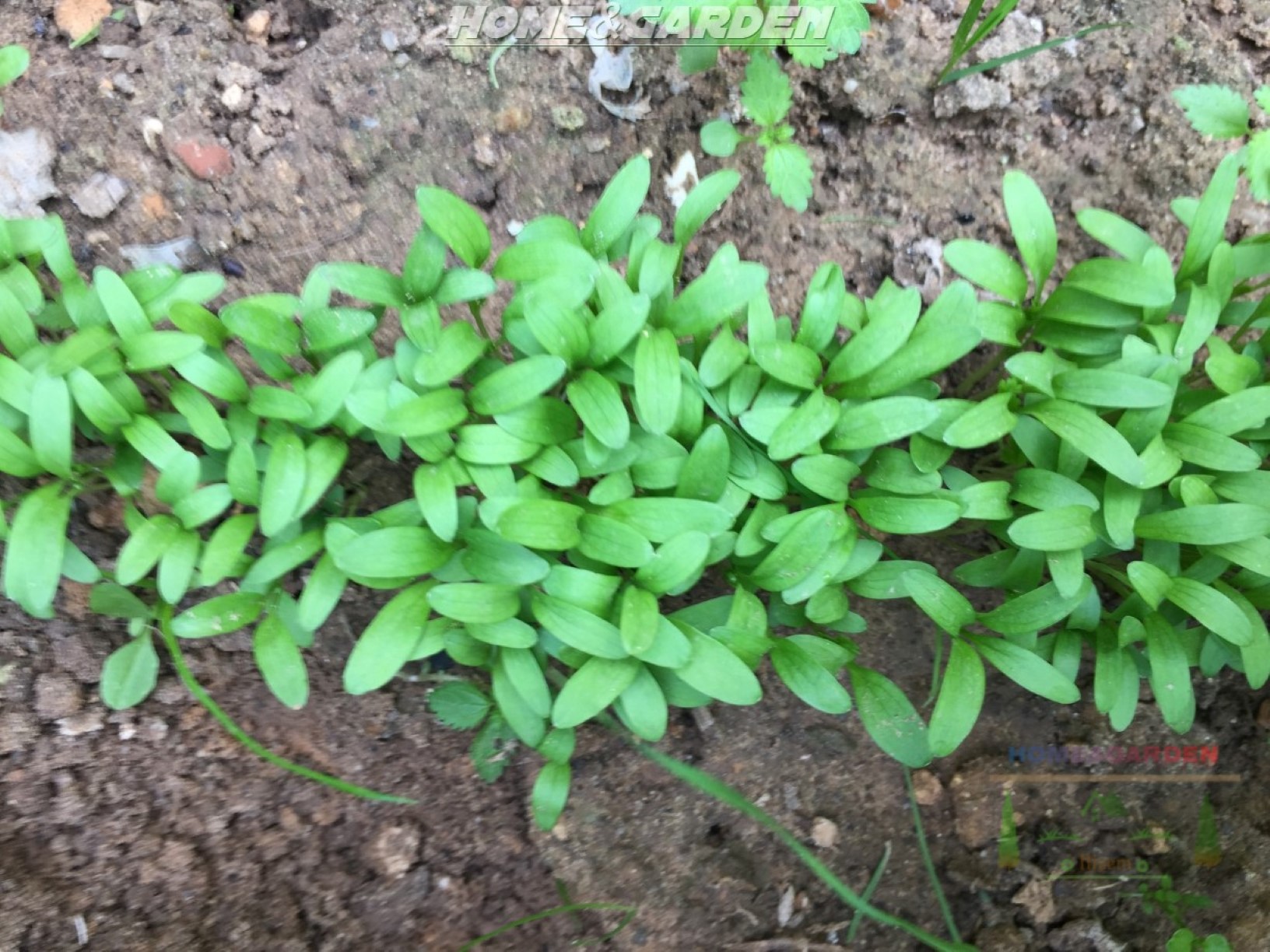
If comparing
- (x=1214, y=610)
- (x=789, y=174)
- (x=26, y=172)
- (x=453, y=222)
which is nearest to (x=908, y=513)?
(x=1214, y=610)

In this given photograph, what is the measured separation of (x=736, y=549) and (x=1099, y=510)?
58 centimetres

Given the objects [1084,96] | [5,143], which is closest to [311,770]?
[5,143]

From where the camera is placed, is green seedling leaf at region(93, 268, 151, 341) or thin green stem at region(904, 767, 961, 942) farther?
thin green stem at region(904, 767, 961, 942)

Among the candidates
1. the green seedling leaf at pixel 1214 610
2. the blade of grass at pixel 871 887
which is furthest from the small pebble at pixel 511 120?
the blade of grass at pixel 871 887

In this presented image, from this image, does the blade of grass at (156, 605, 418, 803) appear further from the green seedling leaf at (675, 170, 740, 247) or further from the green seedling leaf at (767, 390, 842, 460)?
the green seedling leaf at (675, 170, 740, 247)

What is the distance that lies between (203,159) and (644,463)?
3.50 ft

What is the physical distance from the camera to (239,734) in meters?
1.48

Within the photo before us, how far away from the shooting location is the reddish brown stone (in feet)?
5.57

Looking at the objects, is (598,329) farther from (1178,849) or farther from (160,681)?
(1178,849)

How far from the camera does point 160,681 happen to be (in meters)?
1.58

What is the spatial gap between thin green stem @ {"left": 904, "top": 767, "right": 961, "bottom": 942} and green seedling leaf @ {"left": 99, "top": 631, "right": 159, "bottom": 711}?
141cm

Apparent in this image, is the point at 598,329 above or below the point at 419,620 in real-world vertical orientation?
above

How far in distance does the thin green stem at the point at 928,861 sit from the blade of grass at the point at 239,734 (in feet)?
3.19

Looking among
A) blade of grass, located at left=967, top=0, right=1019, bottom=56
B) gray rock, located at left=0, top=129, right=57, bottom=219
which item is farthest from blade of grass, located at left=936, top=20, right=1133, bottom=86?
gray rock, located at left=0, top=129, right=57, bottom=219
